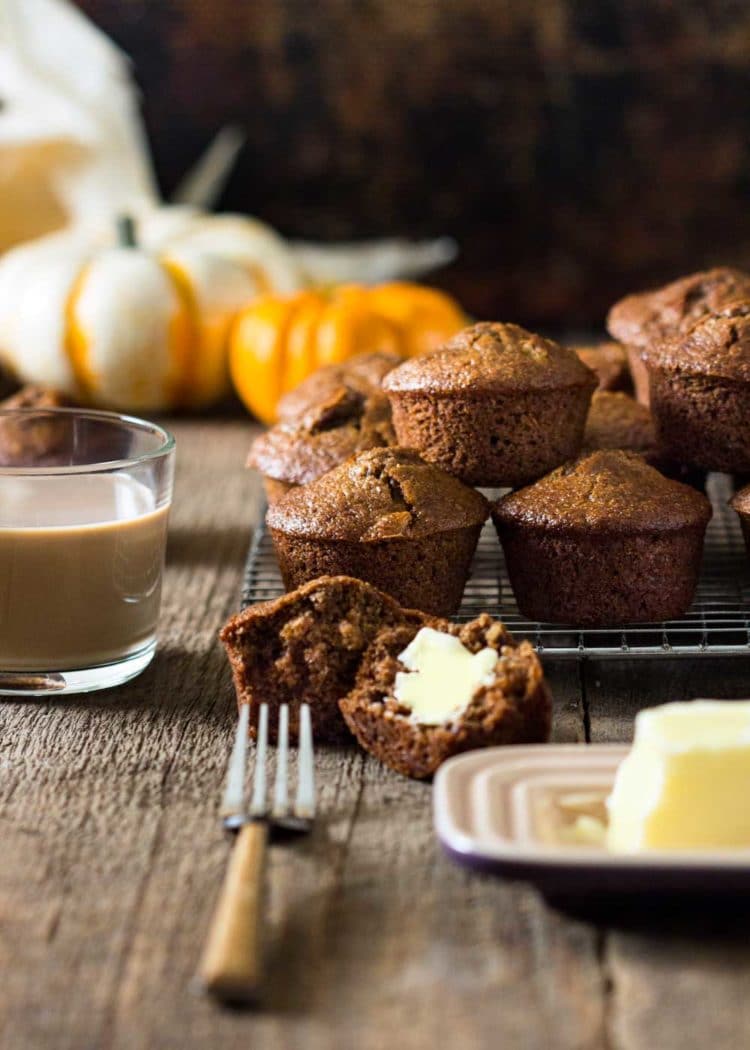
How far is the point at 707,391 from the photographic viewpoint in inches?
93.4

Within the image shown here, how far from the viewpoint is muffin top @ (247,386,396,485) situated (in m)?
2.60

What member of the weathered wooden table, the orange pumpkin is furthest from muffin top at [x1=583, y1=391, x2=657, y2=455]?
the orange pumpkin

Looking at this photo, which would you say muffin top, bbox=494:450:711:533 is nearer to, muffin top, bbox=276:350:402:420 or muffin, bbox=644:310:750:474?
muffin, bbox=644:310:750:474

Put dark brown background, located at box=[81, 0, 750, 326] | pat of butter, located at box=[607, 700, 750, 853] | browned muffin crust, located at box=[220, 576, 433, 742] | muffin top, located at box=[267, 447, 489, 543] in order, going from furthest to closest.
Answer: dark brown background, located at box=[81, 0, 750, 326] < muffin top, located at box=[267, 447, 489, 543] < browned muffin crust, located at box=[220, 576, 433, 742] < pat of butter, located at box=[607, 700, 750, 853]

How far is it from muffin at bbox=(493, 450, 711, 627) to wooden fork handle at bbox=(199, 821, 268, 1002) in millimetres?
906

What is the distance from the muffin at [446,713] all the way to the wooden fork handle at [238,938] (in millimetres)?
351

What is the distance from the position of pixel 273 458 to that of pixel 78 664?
0.69 m

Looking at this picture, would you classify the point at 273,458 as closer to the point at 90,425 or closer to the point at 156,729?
the point at 90,425

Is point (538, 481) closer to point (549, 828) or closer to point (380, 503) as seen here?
point (380, 503)

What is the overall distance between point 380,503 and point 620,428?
0.59 metres

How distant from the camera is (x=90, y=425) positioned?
2359mm

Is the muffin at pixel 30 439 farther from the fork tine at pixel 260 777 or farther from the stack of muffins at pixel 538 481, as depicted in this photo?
the fork tine at pixel 260 777

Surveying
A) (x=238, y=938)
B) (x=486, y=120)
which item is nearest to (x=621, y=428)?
(x=238, y=938)

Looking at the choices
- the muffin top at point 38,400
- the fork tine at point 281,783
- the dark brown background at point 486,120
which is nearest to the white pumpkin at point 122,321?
the muffin top at point 38,400
